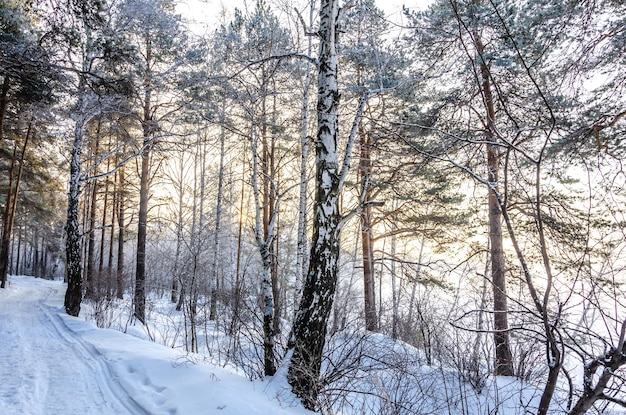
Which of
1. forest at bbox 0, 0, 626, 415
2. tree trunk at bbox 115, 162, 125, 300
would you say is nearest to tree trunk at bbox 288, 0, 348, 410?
forest at bbox 0, 0, 626, 415

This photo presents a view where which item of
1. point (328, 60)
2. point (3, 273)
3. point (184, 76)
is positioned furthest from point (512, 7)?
point (3, 273)

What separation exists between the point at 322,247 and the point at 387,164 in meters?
6.39

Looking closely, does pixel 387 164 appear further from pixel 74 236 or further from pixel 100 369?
pixel 74 236

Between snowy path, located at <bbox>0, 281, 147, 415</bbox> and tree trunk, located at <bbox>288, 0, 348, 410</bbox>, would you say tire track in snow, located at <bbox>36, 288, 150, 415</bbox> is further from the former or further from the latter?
tree trunk, located at <bbox>288, 0, 348, 410</bbox>

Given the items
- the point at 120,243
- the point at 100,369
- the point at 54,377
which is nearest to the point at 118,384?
the point at 100,369

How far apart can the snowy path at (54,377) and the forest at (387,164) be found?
1.53 metres

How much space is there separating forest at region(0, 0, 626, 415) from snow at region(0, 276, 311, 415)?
0.55 m

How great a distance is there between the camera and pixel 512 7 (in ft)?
20.1

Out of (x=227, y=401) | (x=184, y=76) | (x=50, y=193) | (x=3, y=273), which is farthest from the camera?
(x=50, y=193)

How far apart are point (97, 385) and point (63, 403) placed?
491mm

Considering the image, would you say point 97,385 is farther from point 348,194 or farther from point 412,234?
point 348,194

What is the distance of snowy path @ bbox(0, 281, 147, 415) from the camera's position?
11.0 ft

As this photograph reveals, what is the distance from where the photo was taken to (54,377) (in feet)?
13.4

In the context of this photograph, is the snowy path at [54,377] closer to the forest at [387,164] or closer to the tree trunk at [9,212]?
the forest at [387,164]
